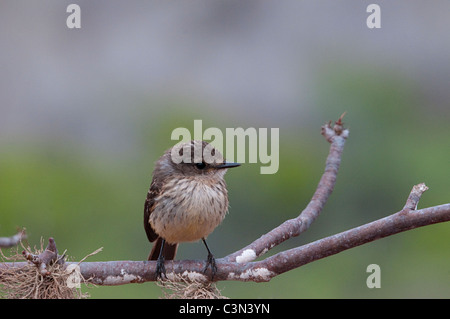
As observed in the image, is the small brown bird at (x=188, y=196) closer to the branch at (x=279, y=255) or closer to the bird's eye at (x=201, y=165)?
the bird's eye at (x=201, y=165)

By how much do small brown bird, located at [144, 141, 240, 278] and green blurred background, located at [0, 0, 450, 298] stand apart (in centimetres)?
137

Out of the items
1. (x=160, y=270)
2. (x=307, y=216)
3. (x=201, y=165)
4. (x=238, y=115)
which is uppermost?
(x=238, y=115)

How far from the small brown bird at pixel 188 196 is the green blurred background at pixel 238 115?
1367 mm

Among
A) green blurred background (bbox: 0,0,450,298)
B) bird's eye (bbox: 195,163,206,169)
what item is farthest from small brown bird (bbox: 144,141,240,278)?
green blurred background (bbox: 0,0,450,298)

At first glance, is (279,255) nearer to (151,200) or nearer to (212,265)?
(212,265)

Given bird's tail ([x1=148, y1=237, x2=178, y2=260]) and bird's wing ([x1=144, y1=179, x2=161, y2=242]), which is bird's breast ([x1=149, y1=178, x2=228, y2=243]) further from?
bird's tail ([x1=148, y1=237, x2=178, y2=260])

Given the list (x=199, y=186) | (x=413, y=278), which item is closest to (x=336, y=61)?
A: (x=413, y=278)

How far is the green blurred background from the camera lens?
194 inches

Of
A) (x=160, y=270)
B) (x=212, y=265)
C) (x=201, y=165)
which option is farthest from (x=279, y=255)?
(x=201, y=165)

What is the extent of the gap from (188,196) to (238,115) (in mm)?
3318

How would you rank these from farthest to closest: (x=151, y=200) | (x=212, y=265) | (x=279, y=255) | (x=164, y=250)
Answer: (x=164, y=250), (x=151, y=200), (x=212, y=265), (x=279, y=255)

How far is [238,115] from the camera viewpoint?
625 cm

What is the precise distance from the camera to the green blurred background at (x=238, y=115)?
4.93 metres

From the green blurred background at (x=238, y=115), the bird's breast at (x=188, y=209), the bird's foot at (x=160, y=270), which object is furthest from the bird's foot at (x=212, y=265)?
the green blurred background at (x=238, y=115)
